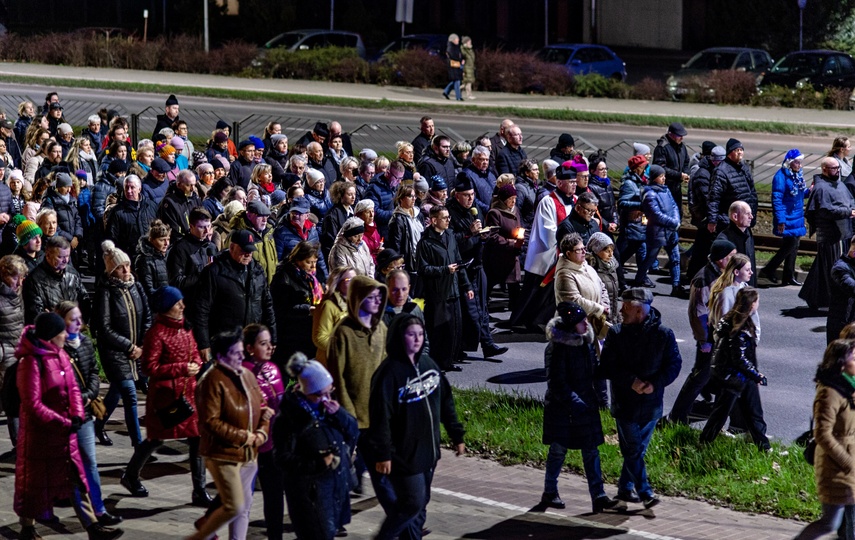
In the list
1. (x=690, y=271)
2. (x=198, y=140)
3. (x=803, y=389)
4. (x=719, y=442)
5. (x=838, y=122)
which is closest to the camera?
(x=719, y=442)

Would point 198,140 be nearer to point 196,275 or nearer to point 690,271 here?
point 690,271

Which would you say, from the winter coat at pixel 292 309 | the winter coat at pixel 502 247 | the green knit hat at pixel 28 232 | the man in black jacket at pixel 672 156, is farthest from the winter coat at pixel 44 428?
the man in black jacket at pixel 672 156

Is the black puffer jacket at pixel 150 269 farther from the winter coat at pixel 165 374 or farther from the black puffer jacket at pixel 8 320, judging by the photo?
the winter coat at pixel 165 374

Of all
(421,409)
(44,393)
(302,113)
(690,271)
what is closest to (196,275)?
(44,393)

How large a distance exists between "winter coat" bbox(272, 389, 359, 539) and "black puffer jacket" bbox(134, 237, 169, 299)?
14.4 ft

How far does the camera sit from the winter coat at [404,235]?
1432 centimetres

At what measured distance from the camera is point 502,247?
15734mm

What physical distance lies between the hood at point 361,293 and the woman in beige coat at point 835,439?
114 inches

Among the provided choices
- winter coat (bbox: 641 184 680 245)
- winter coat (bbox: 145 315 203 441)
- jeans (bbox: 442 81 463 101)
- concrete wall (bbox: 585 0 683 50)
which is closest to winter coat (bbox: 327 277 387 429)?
winter coat (bbox: 145 315 203 441)

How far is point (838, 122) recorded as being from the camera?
32125mm

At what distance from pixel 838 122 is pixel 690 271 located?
50.6 ft

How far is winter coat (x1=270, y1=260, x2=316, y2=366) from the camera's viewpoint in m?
11.3

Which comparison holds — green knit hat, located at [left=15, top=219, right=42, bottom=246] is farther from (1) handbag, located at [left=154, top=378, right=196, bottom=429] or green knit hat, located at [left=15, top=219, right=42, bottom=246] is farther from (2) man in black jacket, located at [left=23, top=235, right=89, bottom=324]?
(1) handbag, located at [left=154, top=378, right=196, bottom=429]

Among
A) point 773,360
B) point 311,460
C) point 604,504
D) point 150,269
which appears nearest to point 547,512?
point 604,504
